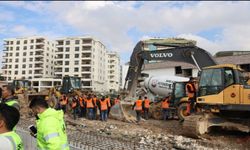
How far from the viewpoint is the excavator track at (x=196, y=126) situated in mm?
11214

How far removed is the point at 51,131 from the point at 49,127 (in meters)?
0.05

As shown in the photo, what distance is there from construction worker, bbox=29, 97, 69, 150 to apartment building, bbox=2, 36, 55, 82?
83.7 meters

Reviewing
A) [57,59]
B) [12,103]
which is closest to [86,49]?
[57,59]

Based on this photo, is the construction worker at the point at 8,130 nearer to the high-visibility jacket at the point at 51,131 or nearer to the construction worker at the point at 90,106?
the high-visibility jacket at the point at 51,131

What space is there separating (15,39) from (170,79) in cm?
7773

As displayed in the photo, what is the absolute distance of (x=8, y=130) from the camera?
3.09 meters

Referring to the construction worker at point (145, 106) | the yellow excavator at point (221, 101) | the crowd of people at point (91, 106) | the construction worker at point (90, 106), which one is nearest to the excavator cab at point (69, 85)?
the crowd of people at point (91, 106)

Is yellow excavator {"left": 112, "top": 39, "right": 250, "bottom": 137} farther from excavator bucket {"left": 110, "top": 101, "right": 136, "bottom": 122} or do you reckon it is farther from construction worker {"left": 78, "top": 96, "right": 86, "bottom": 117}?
construction worker {"left": 78, "top": 96, "right": 86, "bottom": 117}

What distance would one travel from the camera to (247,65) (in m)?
32.0

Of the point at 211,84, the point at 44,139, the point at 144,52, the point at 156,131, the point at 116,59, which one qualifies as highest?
the point at 116,59

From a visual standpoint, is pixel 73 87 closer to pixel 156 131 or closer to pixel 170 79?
pixel 170 79

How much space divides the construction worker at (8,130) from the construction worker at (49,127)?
1.71ft

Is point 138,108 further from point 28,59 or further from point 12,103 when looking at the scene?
point 28,59

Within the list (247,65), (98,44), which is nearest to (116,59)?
(98,44)
